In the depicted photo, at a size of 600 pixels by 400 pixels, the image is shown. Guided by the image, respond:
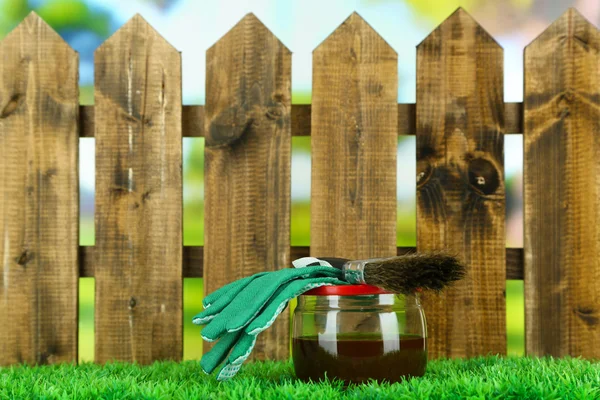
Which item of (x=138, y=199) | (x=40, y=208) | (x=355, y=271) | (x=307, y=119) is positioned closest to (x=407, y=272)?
(x=355, y=271)

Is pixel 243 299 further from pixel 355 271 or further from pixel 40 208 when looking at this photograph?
pixel 40 208

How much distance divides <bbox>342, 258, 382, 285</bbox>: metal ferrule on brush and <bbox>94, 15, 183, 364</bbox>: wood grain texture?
0.85 meters

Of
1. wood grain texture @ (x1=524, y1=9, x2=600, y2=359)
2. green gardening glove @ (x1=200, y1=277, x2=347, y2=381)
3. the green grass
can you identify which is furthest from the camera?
wood grain texture @ (x1=524, y1=9, x2=600, y2=359)

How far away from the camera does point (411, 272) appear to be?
1.47 m

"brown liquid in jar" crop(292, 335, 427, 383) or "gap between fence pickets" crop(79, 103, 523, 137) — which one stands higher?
"gap between fence pickets" crop(79, 103, 523, 137)

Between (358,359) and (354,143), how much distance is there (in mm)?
911

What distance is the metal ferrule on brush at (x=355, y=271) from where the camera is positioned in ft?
4.91

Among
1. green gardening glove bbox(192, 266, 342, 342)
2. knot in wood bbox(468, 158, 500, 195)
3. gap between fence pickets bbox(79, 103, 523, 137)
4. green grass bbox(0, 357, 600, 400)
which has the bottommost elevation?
green grass bbox(0, 357, 600, 400)

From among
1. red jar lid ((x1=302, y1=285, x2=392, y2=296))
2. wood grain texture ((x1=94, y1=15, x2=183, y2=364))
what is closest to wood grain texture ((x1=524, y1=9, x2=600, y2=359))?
red jar lid ((x1=302, y1=285, x2=392, y2=296))

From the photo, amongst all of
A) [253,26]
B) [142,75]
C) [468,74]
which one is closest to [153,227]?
[142,75]

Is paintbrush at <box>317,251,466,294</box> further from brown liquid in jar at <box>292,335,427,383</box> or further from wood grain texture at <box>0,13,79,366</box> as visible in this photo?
wood grain texture at <box>0,13,79,366</box>

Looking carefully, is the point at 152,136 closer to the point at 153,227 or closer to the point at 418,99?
the point at 153,227

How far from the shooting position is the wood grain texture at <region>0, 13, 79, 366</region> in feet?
7.43

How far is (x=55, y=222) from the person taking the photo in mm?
2268
